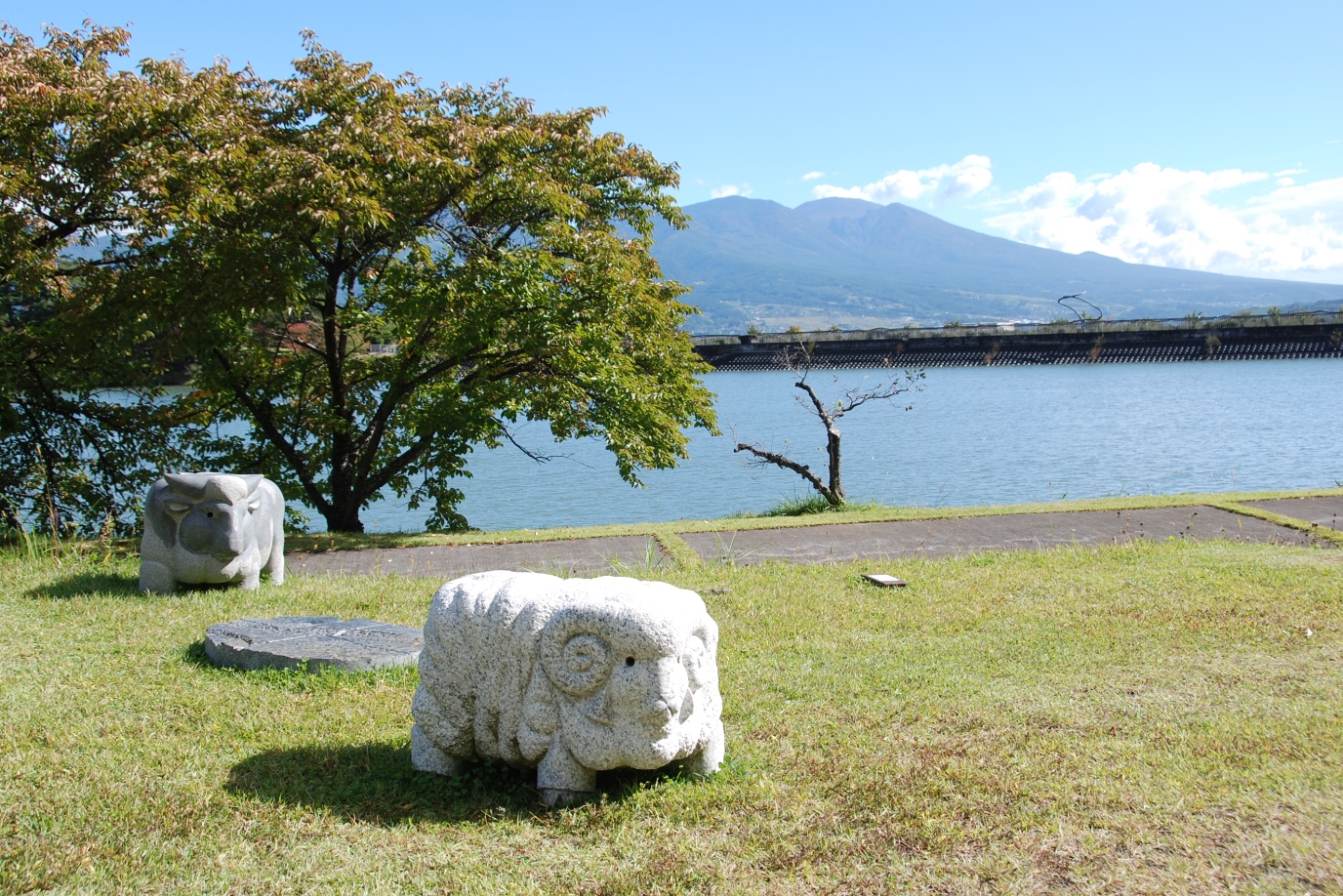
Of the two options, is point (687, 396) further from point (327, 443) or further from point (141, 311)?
point (141, 311)

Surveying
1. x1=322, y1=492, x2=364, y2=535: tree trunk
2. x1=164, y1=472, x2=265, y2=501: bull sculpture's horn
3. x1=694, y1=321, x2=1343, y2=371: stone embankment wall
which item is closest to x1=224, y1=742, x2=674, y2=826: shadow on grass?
x1=164, y1=472, x2=265, y2=501: bull sculpture's horn

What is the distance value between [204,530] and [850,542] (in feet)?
20.4

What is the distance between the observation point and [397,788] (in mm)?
4355

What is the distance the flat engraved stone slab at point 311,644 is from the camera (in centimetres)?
591

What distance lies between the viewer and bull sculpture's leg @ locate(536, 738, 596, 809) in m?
4.06

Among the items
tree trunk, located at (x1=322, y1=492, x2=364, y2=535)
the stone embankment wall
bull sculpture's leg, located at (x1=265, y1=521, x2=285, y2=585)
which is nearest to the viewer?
bull sculpture's leg, located at (x1=265, y1=521, x2=285, y2=585)

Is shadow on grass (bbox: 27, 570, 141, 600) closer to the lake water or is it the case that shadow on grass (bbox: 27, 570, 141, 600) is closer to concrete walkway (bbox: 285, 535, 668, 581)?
concrete walkway (bbox: 285, 535, 668, 581)

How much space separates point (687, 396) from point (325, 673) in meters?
8.19

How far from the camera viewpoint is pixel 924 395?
46.3 metres

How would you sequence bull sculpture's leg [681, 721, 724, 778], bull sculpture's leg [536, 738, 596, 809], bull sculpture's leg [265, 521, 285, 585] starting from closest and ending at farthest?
bull sculpture's leg [536, 738, 596, 809] → bull sculpture's leg [681, 721, 724, 778] → bull sculpture's leg [265, 521, 285, 585]

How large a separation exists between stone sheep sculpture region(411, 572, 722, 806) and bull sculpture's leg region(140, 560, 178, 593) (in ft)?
14.7

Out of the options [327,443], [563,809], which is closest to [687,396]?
[327,443]

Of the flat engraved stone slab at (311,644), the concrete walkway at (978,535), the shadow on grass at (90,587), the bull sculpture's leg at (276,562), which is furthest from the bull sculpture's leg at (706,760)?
the shadow on grass at (90,587)

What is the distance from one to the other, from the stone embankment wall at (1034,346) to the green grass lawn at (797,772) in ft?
173
